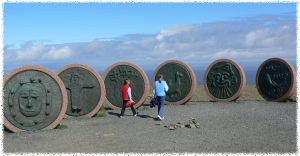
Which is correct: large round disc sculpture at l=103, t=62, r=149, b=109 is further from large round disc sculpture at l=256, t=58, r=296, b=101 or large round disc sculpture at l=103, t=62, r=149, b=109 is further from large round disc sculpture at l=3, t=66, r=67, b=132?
large round disc sculpture at l=256, t=58, r=296, b=101

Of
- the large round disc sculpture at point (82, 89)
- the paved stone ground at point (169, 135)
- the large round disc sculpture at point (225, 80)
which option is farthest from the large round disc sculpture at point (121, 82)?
the large round disc sculpture at point (225, 80)

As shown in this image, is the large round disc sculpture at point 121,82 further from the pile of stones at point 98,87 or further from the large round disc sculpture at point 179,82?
the large round disc sculpture at point 179,82

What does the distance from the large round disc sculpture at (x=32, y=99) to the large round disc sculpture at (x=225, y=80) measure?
8.32 meters

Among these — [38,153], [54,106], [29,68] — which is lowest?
[38,153]

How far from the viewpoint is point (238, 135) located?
1140cm

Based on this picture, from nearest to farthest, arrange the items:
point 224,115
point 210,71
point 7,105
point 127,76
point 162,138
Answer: point 162,138 < point 7,105 < point 224,115 < point 127,76 < point 210,71

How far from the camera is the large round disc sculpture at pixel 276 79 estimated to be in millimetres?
18531

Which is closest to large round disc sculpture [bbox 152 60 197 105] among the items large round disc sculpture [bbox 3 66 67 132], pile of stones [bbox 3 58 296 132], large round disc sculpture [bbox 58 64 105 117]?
pile of stones [bbox 3 58 296 132]

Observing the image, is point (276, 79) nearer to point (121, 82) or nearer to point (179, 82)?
point (179, 82)

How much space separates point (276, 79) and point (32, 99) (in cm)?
1035

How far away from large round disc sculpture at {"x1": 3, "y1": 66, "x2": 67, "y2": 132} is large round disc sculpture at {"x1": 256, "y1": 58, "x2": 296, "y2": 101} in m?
9.52

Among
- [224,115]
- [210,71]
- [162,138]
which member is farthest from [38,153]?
[210,71]

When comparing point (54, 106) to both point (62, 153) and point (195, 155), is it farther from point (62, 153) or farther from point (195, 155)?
point (195, 155)

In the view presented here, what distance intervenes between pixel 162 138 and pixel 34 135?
2.97 m
